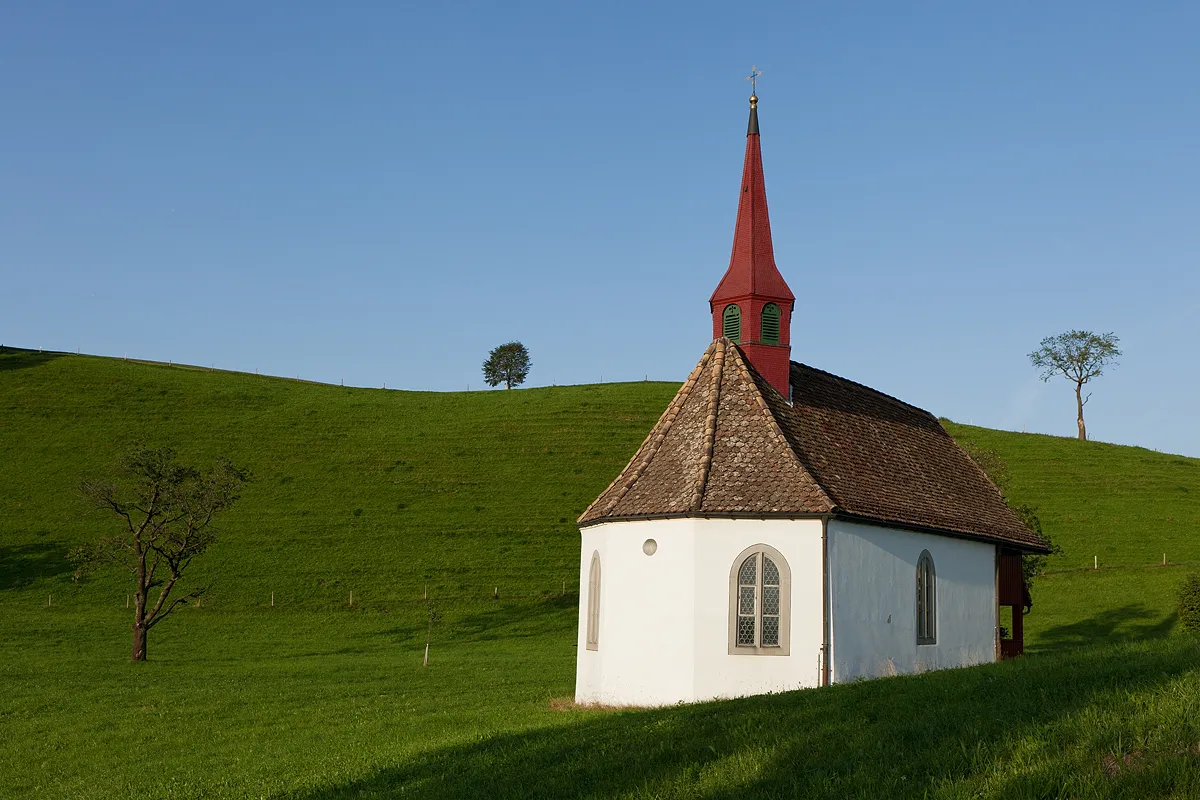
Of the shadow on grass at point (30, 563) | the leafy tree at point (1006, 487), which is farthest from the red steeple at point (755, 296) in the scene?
the shadow on grass at point (30, 563)

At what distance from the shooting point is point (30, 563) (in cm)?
5078

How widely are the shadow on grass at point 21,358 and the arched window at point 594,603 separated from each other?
70141mm

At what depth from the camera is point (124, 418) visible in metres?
70.9

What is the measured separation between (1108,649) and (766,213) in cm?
1524

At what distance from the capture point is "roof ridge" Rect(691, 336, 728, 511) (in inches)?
877

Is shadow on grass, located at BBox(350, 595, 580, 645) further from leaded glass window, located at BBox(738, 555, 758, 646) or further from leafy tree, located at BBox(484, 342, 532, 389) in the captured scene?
leafy tree, located at BBox(484, 342, 532, 389)

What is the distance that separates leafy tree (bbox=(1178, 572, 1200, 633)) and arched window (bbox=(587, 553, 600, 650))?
92.8 feet

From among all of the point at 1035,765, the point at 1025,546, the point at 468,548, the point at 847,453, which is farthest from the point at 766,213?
the point at 468,548

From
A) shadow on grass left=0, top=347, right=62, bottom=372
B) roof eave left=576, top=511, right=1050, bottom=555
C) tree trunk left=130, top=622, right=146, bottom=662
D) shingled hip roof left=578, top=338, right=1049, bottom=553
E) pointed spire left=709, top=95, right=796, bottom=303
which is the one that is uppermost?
shadow on grass left=0, top=347, right=62, bottom=372

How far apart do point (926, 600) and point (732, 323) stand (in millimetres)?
8310

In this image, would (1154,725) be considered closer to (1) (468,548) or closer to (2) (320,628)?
(2) (320,628)

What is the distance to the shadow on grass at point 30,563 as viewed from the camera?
49188 mm

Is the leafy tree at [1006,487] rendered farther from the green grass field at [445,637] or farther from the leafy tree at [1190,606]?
the leafy tree at [1190,606]

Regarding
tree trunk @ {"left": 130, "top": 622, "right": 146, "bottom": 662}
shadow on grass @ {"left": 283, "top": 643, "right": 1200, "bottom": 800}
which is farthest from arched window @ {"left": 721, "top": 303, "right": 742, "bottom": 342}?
tree trunk @ {"left": 130, "top": 622, "right": 146, "bottom": 662}
